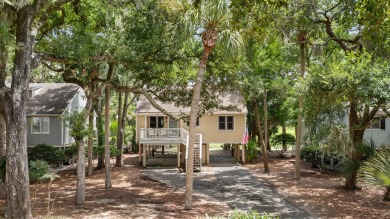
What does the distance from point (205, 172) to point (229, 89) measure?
7681mm

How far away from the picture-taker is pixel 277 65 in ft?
78.9

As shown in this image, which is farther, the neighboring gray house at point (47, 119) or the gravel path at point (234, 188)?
the neighboring gray house at point (47, 119)

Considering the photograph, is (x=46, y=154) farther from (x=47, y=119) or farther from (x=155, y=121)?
(x=155, y=121)

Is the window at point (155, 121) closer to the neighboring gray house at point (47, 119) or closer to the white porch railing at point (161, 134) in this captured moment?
the white porch railing at point (161, 134)

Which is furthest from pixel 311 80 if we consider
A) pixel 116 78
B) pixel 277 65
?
pixel 116 78

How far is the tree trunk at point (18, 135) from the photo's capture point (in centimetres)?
1145

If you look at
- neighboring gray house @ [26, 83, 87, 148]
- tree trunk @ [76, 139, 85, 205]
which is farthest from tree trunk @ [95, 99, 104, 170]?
tree trunk @ [76, 139, 85, 205]

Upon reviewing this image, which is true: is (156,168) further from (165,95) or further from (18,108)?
(18,108)

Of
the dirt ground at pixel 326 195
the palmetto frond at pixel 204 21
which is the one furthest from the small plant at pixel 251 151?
the palmetto frond at pixel 204 21

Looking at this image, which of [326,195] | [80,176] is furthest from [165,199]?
[326,195]

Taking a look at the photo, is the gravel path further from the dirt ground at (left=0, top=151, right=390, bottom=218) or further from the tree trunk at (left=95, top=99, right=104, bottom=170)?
the tree trunk at (left=95, top=99, right=104, bottom=170)

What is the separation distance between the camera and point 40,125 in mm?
29859

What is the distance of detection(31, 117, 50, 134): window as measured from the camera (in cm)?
2983

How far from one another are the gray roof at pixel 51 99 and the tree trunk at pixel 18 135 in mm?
17753
